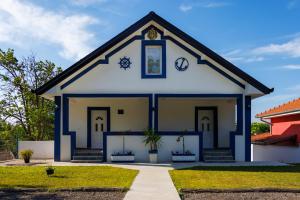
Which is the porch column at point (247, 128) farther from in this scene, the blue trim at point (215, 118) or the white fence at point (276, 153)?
the white fence at point (276, 153)

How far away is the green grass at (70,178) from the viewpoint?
10928 mm

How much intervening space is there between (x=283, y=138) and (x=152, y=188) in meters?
12.9

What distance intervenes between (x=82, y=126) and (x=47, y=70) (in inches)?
361

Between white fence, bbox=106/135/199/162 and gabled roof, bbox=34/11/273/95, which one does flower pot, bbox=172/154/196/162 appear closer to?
white fence, bbox=106/135/199/162

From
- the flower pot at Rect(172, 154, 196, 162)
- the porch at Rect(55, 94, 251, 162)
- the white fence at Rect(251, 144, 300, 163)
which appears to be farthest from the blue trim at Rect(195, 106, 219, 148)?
the flower pot at Rect(172, 154, 196, 162)

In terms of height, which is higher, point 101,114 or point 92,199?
point 101,114

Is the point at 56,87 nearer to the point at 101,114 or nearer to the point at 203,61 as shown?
the point at 101,114

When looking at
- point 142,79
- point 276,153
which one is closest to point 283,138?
point 276,153

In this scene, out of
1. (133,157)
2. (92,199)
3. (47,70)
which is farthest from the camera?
(47,70)

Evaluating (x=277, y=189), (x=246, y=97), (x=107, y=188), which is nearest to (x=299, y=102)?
(x=246, y=97)

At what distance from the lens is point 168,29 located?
18969 millimetres

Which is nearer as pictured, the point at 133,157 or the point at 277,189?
the point at 277,189

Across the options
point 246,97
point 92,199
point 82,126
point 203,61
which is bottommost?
point 92,199

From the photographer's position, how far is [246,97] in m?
19.4
